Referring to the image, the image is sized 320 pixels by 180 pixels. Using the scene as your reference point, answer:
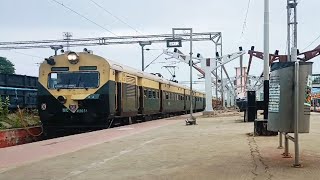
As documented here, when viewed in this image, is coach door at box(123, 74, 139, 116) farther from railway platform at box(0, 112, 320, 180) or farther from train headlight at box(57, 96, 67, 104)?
railway platform at box(0, 112, 320, 180)

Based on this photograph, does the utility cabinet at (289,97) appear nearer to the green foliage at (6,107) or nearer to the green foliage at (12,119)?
the green foliage at (12,119)

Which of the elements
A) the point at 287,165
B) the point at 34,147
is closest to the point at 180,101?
the point at 34,147

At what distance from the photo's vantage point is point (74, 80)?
1856cm

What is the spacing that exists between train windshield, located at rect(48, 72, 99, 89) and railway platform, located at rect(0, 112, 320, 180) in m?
4.58

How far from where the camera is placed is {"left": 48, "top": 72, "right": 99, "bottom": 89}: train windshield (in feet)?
60.5

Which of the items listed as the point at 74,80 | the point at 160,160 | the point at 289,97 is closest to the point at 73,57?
the point at 74,80

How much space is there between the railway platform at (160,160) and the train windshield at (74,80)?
15.0 ft

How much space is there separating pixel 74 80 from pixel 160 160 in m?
9.62

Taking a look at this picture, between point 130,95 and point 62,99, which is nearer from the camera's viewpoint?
point 62,99

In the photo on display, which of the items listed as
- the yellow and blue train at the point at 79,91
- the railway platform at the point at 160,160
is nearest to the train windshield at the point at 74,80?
the yellow and blue train at the point at 79,91

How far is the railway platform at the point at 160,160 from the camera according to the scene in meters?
7.97

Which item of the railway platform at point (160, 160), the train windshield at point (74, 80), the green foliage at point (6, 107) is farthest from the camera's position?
the train windshield at point (74, 80)

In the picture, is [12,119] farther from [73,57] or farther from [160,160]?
[160,160]

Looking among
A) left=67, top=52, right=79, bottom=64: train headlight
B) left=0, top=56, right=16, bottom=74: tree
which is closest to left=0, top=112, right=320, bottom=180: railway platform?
left=67, top=52, right=79, bottom=64: train headlight
